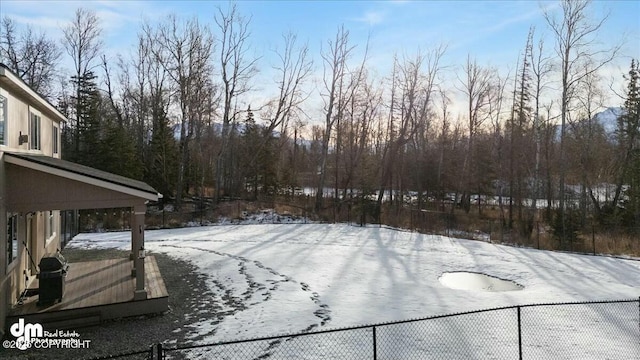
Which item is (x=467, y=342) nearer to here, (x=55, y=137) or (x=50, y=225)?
(x=50, y=225)

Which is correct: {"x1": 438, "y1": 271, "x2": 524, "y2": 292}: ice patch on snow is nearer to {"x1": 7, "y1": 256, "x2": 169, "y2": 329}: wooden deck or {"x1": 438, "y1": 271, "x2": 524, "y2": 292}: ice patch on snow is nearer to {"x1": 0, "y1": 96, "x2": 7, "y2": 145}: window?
{"x1": 7, "y1": 256, "x2": 169, "y2": 329}: wooden deck

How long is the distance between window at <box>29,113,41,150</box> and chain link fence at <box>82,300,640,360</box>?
678cm

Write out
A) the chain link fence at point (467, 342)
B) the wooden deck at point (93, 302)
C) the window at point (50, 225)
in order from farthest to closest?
the window at point (50, 225)
the wooden deck at point (93, 302)
the chain link fence at point (467, 342)

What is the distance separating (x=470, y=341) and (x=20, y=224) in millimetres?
9652

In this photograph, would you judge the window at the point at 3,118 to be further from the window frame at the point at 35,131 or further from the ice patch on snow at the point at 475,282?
the ice patch on snow at the point at 475,282

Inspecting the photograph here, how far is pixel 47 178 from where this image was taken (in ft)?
26.6

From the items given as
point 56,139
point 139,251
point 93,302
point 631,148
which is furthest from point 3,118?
point 631,148

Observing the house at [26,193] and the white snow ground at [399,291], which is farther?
the house at [26,193]

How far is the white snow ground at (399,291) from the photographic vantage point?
748cm

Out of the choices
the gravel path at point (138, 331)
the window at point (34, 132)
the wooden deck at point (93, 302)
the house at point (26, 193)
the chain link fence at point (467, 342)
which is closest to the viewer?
the chain link fence at point (467, 342)

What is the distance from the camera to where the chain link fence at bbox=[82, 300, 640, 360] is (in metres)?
6.77

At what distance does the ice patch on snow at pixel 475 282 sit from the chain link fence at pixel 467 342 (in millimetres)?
2772

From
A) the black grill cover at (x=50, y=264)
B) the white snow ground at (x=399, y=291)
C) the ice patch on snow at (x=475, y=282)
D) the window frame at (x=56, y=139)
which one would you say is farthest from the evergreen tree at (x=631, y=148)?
the window frame at (x=56, y=139)

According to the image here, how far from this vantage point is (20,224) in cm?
898
